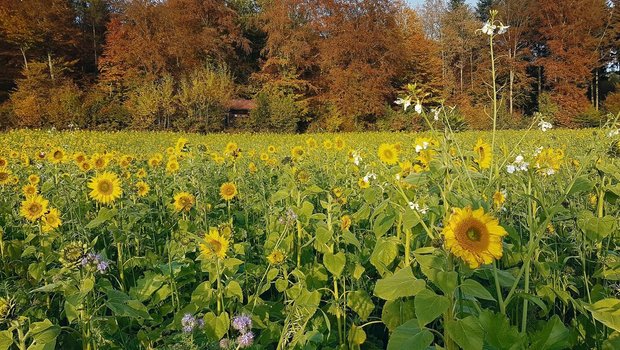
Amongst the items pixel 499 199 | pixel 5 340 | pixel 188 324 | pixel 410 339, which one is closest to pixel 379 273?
pixel 499 199

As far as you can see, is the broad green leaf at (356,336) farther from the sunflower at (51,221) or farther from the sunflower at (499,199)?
the sunflower at (51,221)

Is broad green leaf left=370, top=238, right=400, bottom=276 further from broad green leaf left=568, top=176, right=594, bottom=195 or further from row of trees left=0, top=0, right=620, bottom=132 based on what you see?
row of trees left=0, top=0, right=620, bottom=132

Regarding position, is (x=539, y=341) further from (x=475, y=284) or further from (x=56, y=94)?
(x=56, y=94)

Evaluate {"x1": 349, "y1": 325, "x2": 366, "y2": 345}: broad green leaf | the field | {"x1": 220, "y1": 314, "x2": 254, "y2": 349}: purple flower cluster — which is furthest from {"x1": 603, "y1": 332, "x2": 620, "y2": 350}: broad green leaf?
{"x1": 220, "y1": 314, "x2": 254, "y2": 349}: purple flower cluster

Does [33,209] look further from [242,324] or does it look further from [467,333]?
[467,333]

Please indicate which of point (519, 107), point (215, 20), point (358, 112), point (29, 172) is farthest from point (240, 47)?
point (29, 172)

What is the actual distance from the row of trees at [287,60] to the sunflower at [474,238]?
71.9ft

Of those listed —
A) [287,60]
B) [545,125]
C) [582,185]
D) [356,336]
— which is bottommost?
[356,336]

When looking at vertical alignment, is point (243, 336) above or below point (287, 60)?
below

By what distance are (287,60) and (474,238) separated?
28304mm

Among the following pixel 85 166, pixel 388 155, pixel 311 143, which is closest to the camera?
pixel 388 155

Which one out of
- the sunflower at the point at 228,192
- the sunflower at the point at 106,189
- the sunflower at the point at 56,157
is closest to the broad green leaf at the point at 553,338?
the sunflower at the point at 228,192

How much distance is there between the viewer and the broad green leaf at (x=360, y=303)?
A: 1591mm

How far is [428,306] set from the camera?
992mm
